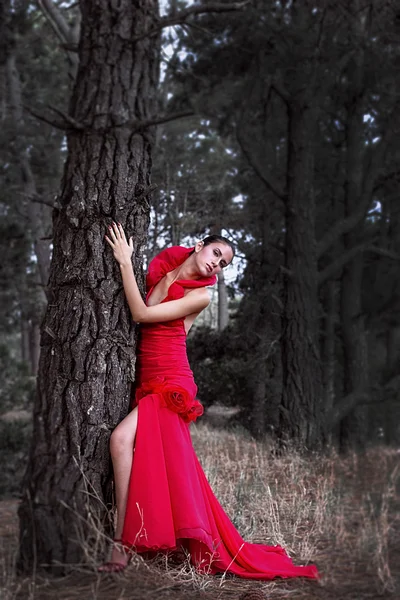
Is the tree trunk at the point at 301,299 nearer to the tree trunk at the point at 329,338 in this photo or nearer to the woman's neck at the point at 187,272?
the tree trunk at the point at 329,338

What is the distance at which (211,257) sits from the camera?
148 inches

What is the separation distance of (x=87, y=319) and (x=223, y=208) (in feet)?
25.7

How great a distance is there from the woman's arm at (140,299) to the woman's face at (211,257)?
0.14m

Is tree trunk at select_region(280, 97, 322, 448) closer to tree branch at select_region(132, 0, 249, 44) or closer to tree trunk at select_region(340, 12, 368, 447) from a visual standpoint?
tree trunk at select_region(340, 12, 368, 447)

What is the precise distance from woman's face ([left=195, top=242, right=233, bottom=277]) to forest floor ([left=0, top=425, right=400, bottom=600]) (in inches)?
64.6

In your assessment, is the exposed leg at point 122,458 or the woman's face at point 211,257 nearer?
the exposed leg at point 122,458

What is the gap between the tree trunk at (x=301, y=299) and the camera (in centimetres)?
851

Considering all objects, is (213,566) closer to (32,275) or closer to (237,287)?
(237,287)

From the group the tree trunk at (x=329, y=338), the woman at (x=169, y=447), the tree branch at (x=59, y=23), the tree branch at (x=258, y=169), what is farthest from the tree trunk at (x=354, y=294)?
the woman at (x=169, y=447)

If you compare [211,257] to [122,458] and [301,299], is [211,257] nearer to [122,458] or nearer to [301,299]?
[122,458]

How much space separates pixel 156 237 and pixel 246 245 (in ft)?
4.87

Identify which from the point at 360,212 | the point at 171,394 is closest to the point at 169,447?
the point at 171,394

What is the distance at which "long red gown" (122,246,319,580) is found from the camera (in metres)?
3.26

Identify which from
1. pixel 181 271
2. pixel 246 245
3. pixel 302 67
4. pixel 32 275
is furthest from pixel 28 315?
pixel 181 271
